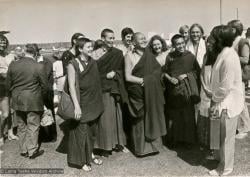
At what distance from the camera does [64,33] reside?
7062 mm

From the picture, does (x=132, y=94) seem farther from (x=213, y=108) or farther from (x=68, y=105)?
(x=213, y=108)

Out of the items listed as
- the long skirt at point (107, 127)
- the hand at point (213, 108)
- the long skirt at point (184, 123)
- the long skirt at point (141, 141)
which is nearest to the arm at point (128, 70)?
Result: the long skirt at point (107, 127)

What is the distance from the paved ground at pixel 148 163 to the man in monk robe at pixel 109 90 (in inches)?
9.9

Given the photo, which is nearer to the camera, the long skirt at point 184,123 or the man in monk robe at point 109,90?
the man in monk robe at point 109,90

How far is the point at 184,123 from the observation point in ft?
16.3

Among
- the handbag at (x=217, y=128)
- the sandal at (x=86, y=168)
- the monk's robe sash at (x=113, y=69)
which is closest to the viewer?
the handbag at (x=217, y=128)

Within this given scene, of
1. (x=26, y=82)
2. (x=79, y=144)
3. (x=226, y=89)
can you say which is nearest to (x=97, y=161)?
(x=79, y=144)

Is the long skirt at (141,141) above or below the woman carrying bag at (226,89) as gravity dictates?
below

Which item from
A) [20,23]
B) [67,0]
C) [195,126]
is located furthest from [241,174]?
[20,23]

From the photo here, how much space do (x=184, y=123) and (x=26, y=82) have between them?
2177mm

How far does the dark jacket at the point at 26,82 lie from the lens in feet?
15.5

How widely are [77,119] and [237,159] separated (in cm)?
207

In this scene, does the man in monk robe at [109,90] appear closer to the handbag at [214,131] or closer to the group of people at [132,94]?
the group of people at [132,94]

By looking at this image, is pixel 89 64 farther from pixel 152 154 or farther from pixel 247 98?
pixel 247 98
